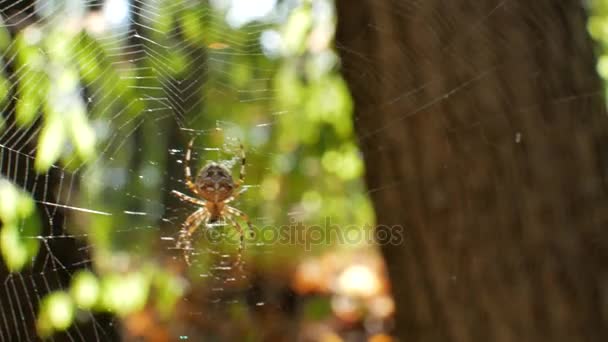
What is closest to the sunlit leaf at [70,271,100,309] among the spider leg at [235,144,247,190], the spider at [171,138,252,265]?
the spider at [171,138,252,265]

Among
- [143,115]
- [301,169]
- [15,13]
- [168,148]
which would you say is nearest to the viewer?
[15,13]

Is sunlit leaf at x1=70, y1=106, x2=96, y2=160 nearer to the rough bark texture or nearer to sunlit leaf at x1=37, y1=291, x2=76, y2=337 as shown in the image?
sunlit leaf at x1=37, y1=291, x2=76, y2=337

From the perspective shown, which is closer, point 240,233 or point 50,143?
point 50,143

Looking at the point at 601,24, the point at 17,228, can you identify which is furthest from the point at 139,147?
the point at 601,24

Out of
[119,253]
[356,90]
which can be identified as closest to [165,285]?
[119,253]

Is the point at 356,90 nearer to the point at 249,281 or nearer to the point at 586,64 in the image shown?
the point at 586,64

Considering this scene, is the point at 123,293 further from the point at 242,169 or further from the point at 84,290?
the point at 242,169
